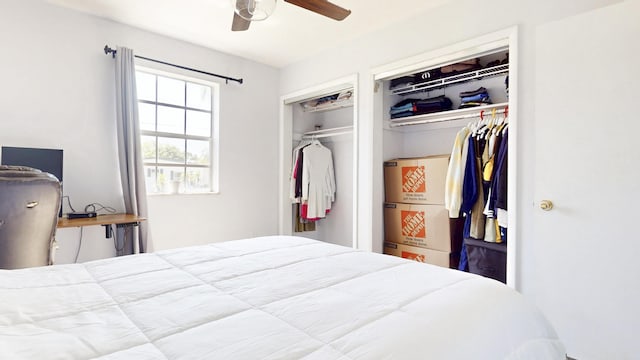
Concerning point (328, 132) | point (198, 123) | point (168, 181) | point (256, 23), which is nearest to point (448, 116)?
point (328, 132)

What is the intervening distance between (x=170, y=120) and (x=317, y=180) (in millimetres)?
1706

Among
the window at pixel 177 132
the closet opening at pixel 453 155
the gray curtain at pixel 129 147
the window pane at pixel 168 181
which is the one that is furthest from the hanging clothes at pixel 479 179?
the gray curtain at pixel 129 147

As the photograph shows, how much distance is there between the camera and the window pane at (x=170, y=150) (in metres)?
3.28

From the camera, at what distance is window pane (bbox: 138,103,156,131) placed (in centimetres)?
317

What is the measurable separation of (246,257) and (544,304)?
6.03ft

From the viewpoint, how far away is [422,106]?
3.29 meters

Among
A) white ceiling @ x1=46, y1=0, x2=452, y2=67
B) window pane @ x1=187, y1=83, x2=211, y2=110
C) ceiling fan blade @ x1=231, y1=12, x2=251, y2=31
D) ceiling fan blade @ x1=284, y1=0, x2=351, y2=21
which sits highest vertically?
white ceiling @ x1=46, y1=0, x2=452, y2=67

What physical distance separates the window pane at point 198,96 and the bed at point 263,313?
2509mm

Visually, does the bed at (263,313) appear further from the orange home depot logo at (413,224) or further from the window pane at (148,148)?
the window pane at (148,148)

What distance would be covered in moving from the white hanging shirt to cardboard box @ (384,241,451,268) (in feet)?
3.16

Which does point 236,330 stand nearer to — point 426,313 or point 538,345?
point 426,313

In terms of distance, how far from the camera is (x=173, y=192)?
3248mm

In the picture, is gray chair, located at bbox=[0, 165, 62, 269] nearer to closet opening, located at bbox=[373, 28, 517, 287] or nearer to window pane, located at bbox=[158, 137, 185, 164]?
window pane, located at bbox=[158, 137, 185, 164]

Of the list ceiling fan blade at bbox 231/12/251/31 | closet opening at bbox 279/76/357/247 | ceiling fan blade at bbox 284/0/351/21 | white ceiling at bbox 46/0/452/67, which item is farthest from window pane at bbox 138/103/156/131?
ceiling fan blade at bbox 284/0/351/21
